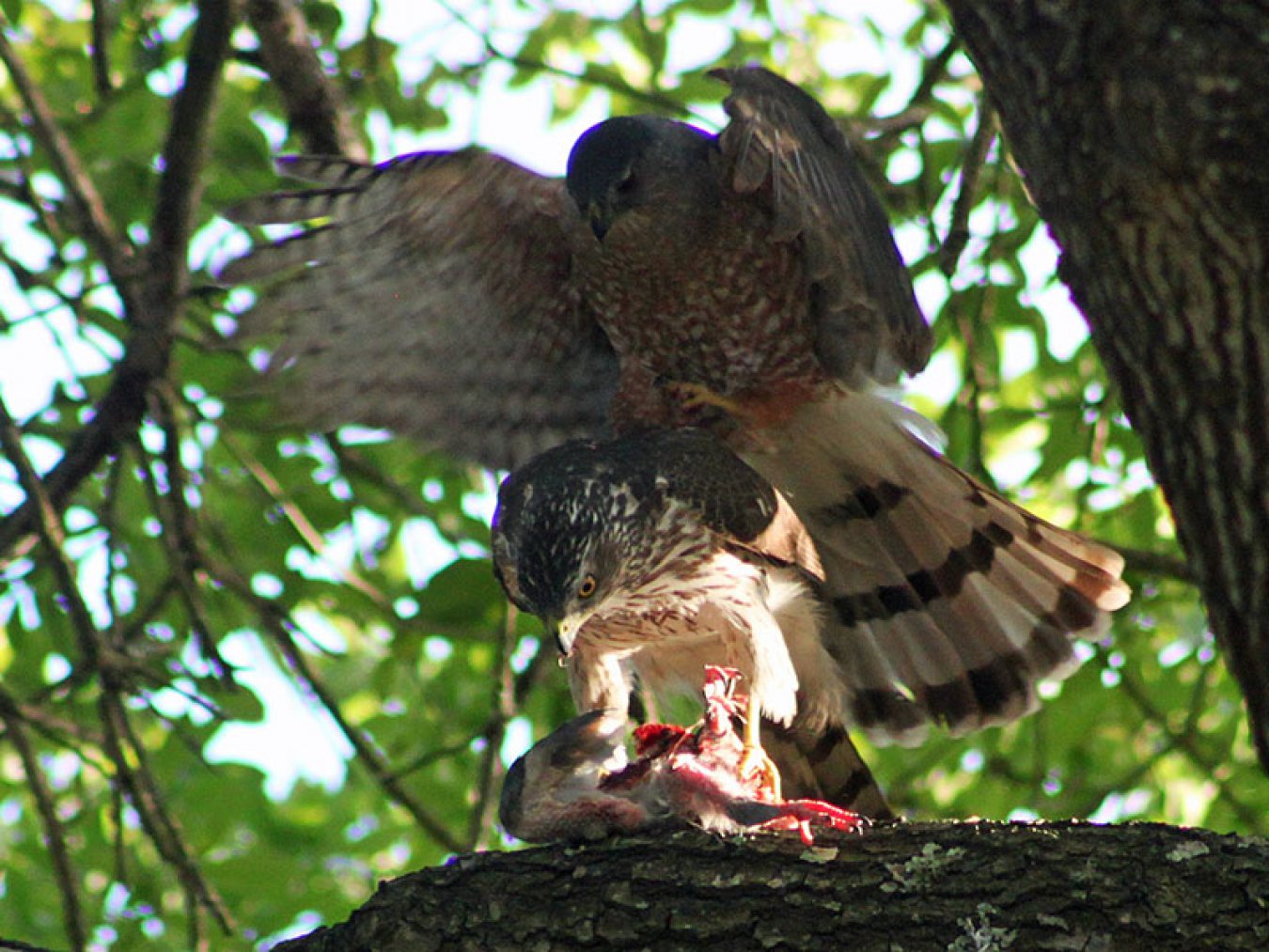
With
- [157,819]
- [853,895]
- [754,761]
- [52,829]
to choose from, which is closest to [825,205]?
[754,761]

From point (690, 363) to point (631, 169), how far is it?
0.61m

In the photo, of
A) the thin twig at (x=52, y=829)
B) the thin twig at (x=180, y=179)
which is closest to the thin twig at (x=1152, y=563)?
the thin twig at (x=180, y=179)

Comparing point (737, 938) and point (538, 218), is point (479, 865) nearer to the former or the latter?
point (737, 938)

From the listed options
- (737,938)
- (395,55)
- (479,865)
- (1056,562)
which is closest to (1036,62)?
(737,938)

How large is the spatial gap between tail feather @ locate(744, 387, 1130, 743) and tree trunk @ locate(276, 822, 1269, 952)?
180 centimetres

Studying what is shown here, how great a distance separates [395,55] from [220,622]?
6.77ft

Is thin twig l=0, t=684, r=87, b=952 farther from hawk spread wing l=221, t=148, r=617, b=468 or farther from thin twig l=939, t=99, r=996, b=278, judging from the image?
thin twig l=939, t=99, r=996, b=278

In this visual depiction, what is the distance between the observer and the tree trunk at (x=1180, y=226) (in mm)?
2195

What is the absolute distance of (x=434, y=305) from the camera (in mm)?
4785

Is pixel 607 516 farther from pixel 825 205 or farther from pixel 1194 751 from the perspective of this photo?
pixel 1194 751

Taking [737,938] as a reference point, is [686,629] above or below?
above

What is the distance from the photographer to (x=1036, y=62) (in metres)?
2.34

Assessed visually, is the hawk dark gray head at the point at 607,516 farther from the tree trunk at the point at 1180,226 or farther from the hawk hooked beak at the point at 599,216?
the tree trunk at the point at 1180,226

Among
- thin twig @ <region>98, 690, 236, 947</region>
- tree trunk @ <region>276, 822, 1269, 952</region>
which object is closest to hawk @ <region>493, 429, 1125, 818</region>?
tree trunk @ <region>276, 822, 1269, 952</region>
